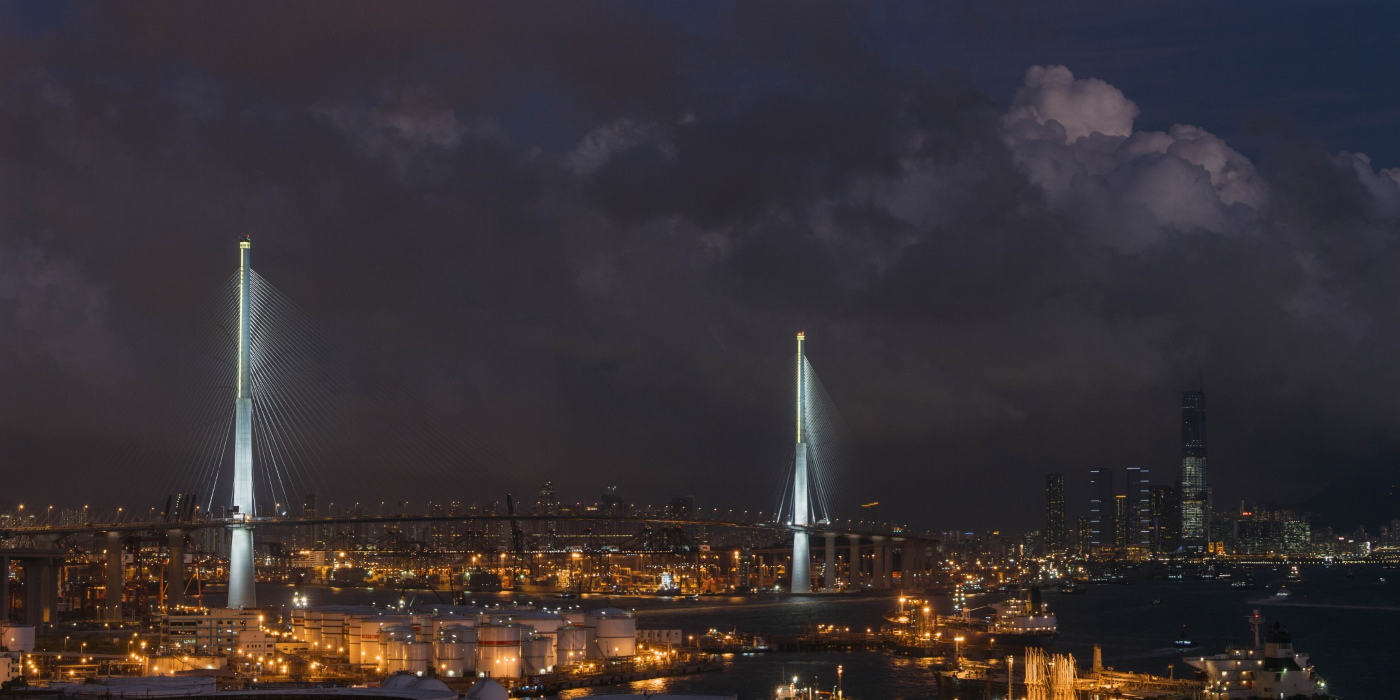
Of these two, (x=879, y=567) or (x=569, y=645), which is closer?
(x=569, y=645)

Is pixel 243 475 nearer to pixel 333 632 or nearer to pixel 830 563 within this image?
pixel 333 632

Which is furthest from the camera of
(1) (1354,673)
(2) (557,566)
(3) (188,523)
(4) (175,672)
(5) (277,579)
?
(5) (277,579)

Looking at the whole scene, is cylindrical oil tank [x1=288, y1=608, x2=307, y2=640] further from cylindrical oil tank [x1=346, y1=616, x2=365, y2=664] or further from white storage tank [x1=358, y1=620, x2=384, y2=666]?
white storage tank [x1=358, y1=620, x2=384, y2=666]

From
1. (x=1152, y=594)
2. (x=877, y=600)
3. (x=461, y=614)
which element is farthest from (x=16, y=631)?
(x=1152, y=594)

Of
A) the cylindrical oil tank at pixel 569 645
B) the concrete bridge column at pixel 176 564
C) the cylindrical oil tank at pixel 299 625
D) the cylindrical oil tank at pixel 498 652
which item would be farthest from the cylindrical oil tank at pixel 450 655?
the concrete bridge column at pixel 176 564

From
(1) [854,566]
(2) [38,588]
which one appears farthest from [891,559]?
(2) [38,588]

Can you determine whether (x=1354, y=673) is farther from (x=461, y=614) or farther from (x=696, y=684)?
(x=461, y=614)
